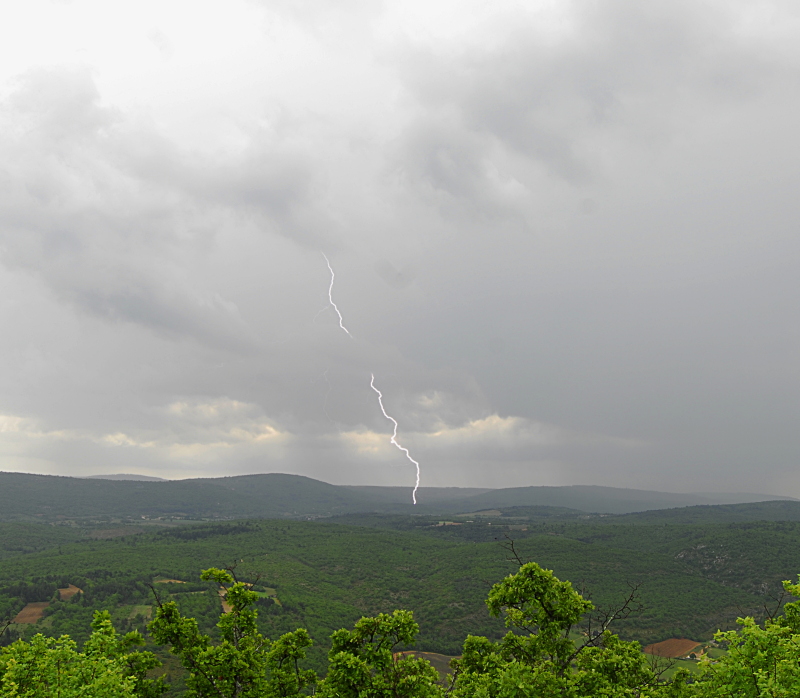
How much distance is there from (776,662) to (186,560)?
699 ft

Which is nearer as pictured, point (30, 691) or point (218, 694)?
point (30, 691)

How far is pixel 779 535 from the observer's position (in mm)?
194375

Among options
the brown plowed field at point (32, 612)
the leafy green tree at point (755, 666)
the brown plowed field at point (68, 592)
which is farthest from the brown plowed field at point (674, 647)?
the brown plowed field at point (68, 592)

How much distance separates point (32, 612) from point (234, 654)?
455 feet

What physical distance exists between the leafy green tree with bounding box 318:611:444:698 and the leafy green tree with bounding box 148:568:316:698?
3668 millimetres

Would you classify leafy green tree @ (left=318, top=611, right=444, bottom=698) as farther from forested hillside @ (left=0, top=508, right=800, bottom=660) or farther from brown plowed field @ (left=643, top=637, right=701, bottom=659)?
brown plowed field @ (left=643, top=637, right=701, bottom=659)

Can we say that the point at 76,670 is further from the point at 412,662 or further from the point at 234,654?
the point at 412,662

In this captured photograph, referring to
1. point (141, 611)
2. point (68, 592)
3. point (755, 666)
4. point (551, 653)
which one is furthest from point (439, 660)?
point (755, 666)

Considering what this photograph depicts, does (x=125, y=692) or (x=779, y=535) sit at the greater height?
(x=125, y=692)

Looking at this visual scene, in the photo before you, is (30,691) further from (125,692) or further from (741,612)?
(741,612)

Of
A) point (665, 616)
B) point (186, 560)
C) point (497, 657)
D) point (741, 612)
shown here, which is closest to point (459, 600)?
point (665, 616)

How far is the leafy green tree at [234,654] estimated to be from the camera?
20062 mm

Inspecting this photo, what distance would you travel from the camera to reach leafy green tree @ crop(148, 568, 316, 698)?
20.1 metres

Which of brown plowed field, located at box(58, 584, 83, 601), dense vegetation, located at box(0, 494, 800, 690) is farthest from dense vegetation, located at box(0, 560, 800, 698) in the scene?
brown plowed field, located at box(58, 584, 83, 601)
